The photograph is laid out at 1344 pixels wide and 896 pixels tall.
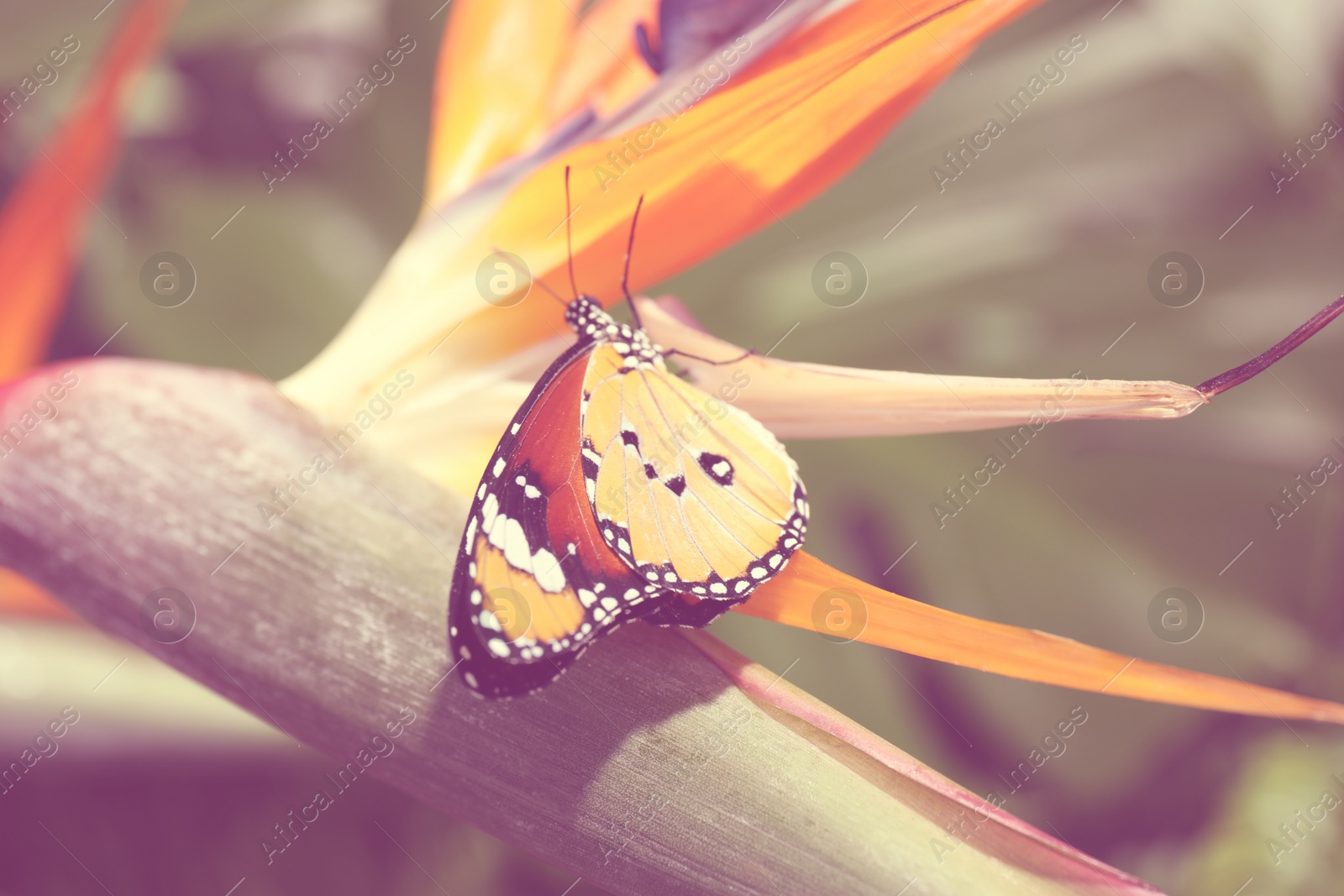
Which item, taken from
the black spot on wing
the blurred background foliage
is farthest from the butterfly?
the blurred background foliage

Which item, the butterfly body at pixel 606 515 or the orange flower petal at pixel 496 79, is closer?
the butterfly body at pixel 606 515

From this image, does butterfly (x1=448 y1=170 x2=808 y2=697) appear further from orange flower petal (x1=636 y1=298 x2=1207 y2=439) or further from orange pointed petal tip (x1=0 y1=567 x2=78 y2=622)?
orange pointed petal tip (x1=0 y1=567 x2=78 y2=622)

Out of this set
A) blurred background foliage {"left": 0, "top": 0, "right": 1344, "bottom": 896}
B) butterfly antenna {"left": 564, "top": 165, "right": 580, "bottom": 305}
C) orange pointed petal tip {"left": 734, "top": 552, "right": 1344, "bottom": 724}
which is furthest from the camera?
blurred background foliage {"left": 0, "top": 0, "right": 1344, "bottom": 896}

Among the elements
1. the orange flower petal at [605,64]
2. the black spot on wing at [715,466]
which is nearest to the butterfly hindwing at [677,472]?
the black spot on wing at [715,466]

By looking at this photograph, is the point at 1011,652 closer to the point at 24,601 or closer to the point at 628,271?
the point at 628,271

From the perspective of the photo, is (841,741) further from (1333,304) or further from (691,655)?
(1333,304)

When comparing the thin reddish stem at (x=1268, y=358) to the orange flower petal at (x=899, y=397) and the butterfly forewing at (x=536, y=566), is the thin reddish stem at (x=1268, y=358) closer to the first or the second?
the orange flower petal at (x=899, y=397)

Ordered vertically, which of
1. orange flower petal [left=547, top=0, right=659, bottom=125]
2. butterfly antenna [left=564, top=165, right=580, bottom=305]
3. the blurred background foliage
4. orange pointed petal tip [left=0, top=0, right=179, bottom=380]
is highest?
orange pointed petal tip [left=0, top=0, right=179, bottom=380]
